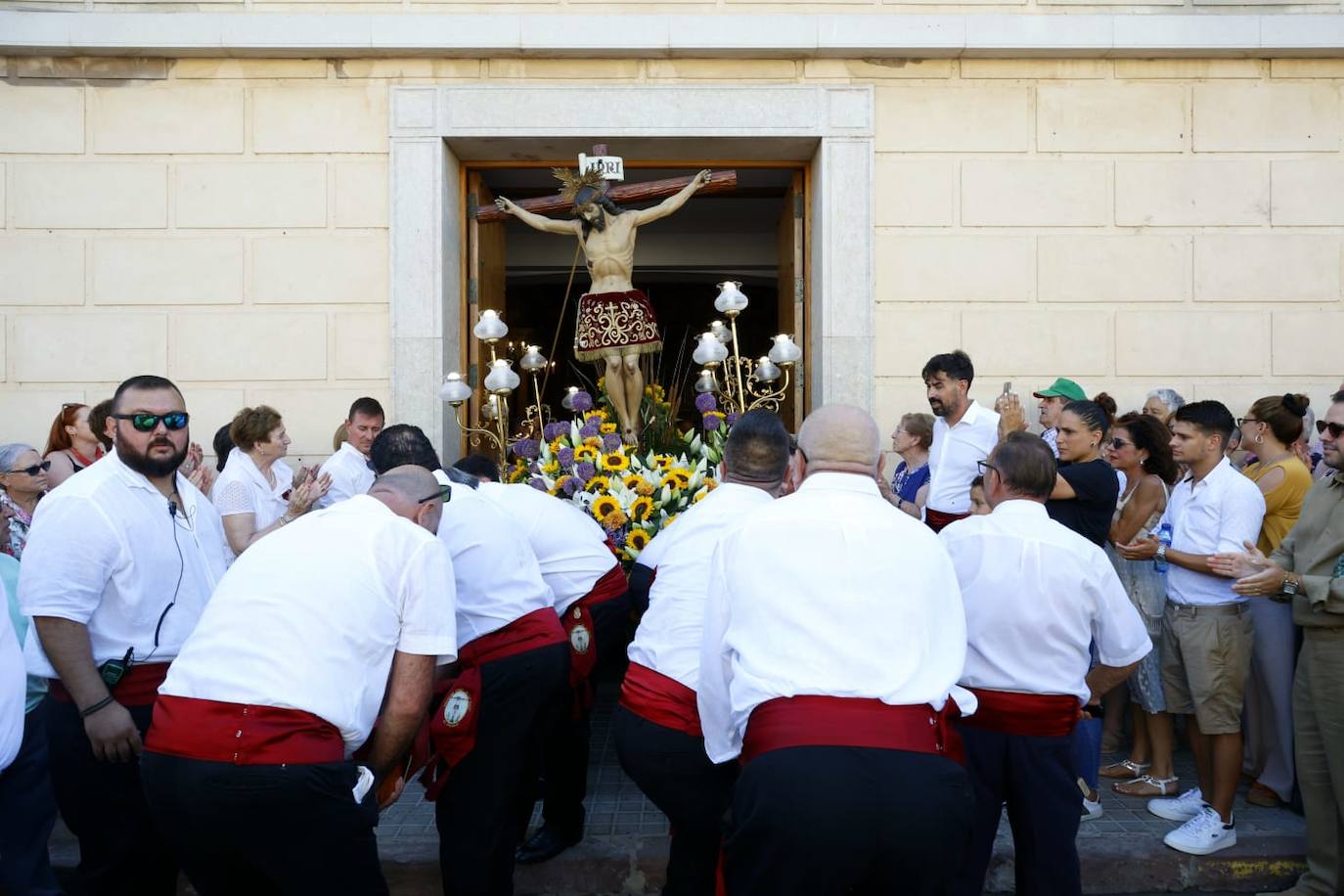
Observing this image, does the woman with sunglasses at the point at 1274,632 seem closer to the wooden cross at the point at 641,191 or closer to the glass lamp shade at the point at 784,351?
the glass lamp shade at the point at 784,351

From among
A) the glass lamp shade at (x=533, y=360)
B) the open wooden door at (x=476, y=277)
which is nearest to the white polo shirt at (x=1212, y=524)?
the glass lamp shade at (x=533, y=360)

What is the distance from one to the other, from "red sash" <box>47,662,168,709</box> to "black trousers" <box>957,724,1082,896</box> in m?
2.46

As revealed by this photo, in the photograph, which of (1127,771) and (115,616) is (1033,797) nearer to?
(1127,771)

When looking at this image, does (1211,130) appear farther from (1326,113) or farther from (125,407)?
(125,407)

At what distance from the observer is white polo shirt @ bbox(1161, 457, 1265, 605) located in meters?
4.36

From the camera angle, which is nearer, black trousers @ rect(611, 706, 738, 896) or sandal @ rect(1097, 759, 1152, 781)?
black trousers @ rect(611, 706, 738, 896)

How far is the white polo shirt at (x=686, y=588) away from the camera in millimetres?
3180

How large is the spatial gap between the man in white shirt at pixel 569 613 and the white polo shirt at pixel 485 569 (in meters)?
0.39

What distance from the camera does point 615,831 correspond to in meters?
4.48

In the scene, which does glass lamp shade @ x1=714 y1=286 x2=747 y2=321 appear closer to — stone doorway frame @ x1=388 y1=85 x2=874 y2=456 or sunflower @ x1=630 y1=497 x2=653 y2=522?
stone doorway frame @ x1=388 y1=85 x2=874 y2=456

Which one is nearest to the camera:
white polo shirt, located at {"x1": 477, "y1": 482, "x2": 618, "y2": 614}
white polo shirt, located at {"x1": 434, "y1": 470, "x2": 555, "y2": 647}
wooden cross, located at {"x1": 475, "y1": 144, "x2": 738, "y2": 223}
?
white polo shirt, located at {"x1": 434, "y1": 470, "x2": 555, "y2": 647}

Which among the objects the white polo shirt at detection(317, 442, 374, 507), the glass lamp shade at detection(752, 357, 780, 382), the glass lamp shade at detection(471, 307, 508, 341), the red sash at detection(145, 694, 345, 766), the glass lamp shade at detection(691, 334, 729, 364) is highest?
the glass lamp shade at detection(471, 307, 508, 341)

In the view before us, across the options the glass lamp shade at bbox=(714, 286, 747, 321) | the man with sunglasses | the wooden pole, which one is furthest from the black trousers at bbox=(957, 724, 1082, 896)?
the wooden pole

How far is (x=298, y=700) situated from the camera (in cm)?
251
